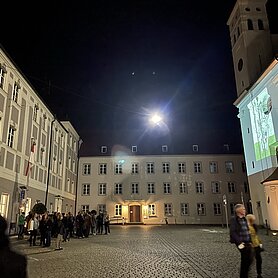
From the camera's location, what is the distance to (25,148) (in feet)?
79.2

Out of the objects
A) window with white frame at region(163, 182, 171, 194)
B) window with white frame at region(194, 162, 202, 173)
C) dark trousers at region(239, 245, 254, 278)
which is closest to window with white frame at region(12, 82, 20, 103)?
dark trousers at region(239, 245, 254, 278)

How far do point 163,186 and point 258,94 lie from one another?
22.4m

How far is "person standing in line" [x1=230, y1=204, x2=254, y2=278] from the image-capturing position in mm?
6277

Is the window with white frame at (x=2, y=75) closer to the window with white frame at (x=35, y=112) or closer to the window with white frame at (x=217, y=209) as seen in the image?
the window with white frame at (x=35, y=112)

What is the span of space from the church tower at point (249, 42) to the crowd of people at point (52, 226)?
22.3 metres

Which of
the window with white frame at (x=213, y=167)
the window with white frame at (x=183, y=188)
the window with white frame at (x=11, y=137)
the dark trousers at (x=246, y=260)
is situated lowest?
the dark trousers at (x=246, y=260)

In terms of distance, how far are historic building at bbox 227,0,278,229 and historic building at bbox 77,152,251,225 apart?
Result: 14209 millimetres

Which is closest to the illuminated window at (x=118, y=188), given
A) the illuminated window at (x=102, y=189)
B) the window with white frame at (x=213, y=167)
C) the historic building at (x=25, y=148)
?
the illuminated window at (x=102, y=189)

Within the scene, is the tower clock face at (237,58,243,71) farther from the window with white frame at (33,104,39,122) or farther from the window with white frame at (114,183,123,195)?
the window with white frame at (114,183,123,195)

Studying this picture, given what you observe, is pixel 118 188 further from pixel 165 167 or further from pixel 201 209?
pixel 201 209

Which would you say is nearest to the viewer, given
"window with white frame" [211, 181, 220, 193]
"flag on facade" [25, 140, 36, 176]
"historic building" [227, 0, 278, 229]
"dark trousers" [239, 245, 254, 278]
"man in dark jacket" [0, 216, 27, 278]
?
"man in dark jacket" [0, 216, 27, 278]

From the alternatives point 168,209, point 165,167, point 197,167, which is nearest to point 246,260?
point 168,209

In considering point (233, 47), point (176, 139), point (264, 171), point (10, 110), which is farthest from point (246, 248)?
point (176, 139)

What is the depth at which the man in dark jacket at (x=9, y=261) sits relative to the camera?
2.32m
